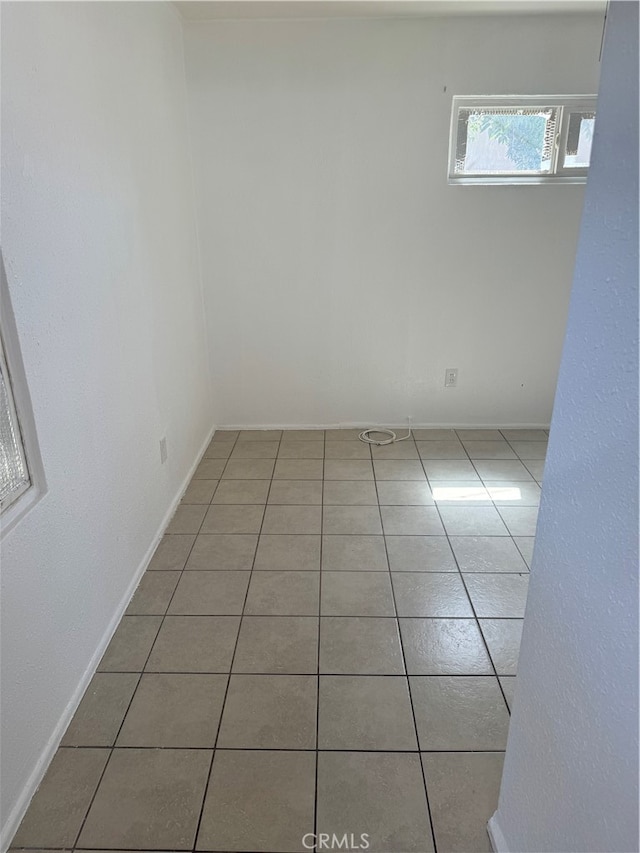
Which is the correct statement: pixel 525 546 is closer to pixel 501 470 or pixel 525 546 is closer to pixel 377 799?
pixel 501 470

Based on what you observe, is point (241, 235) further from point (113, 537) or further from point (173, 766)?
point (173, 766)

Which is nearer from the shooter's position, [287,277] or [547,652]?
[547,652]

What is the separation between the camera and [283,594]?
6.89 feet

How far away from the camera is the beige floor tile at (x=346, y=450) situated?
3274 millimetres

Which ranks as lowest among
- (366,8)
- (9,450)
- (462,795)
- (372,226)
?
(462,795)

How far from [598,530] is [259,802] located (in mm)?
1088

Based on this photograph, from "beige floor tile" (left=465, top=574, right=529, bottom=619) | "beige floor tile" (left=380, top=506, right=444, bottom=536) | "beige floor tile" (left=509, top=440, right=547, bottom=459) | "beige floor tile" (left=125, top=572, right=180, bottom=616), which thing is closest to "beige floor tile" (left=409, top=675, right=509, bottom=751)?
"beige floor tile" (left=465, top=574, right=529, bottom=619)

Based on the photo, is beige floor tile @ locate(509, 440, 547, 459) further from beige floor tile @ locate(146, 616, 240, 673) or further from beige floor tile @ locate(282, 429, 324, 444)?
beige floor tile @ locate(146, 616, 240, 673)

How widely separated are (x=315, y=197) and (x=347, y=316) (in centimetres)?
70

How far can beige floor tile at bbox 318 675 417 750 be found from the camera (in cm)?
151

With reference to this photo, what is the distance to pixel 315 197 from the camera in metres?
3.17

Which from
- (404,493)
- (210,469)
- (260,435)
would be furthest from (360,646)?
(260,435)

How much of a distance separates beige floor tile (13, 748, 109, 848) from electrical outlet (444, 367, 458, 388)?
2.72 metres

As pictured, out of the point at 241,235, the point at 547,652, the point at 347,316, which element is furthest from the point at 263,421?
the point at 547,652
